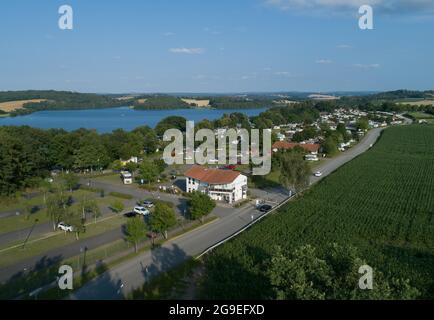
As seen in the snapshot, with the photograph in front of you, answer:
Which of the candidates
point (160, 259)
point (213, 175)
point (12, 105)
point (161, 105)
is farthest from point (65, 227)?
point (161, 105)

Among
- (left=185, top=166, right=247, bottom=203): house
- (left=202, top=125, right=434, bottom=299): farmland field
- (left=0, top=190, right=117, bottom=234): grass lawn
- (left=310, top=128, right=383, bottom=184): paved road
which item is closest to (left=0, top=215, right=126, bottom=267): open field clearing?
(left=0, top=190, right=117, bottom=234): grass lawn

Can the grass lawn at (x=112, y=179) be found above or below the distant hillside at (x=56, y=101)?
below

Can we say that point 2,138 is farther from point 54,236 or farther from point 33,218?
point 54,236

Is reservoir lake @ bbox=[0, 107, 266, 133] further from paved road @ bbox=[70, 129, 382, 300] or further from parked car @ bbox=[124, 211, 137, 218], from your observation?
paved road @ bbox=[70, 129, 382, 300]

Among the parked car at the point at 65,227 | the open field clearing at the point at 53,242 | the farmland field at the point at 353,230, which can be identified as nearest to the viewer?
the farmland field at the point at 353,230

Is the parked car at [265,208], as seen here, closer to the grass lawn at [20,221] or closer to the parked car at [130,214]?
the parked car at [130,214]

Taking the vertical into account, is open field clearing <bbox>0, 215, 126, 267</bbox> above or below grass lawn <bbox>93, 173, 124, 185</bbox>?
below

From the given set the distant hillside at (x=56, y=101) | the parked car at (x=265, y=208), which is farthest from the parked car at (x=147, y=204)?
the distant hillside at (x=56, y=101)
